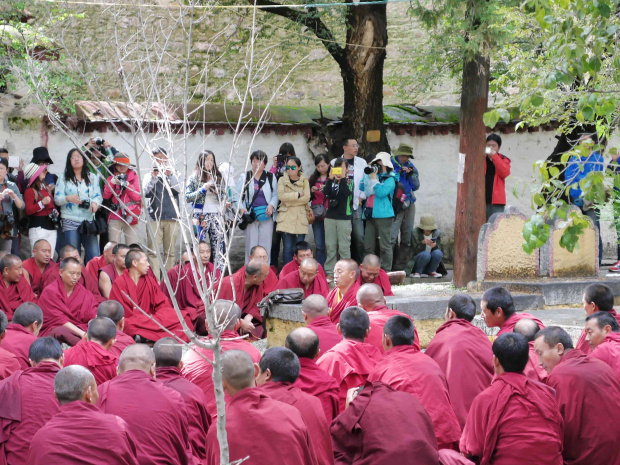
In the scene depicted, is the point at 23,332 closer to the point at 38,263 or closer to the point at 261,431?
the point at 38,263

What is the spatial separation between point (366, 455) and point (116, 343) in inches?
115

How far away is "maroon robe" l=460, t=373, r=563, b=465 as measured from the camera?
490cm

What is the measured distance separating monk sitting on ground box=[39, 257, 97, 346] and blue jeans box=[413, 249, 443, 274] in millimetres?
4949

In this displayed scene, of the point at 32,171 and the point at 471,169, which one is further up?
the point at 471,169

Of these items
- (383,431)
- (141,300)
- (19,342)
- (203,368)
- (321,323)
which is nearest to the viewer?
(383,431)

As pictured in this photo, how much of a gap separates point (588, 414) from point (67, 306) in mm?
5794

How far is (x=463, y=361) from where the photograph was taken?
6133mm

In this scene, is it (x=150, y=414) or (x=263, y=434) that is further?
(x=150, y=414)

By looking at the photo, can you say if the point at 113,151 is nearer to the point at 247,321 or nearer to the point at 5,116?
the point at 5,116

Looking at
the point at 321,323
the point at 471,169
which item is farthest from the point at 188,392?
the point at 471,169

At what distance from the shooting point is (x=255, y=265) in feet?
32.1

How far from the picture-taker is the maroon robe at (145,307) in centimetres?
961

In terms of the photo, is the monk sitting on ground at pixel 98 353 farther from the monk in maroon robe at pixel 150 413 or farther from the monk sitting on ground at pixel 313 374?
the monk sitting on ground at pixel 313 374

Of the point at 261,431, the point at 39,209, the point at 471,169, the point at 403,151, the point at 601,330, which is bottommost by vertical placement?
the point at 261,431
